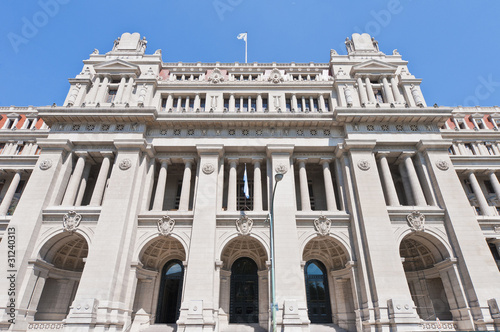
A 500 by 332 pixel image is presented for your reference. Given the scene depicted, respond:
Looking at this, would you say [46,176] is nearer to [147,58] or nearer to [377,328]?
[147,58]

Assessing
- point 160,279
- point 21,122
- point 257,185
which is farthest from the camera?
point 21,122

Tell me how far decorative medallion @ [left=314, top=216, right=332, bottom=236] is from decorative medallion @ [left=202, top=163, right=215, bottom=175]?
1126 cm

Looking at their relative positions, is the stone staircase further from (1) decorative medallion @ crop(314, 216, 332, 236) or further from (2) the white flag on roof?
(2) the white flag on roof

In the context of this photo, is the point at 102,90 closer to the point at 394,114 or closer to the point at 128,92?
the point at 128,92

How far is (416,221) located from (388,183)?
14.1 feet

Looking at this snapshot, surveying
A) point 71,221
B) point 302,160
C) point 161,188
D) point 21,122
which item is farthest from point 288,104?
point 21,122

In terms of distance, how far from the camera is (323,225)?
26656 mm

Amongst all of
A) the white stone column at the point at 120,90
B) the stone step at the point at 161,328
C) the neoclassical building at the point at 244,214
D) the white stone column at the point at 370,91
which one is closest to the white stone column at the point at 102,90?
the neoclassical building at the point at 244,214

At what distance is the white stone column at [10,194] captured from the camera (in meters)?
33.0

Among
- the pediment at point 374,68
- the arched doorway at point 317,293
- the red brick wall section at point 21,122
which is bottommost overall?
the arched doorway at point 317,293

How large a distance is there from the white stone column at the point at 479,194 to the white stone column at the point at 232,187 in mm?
29109

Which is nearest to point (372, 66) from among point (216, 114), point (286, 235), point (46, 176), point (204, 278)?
point (216, 114)

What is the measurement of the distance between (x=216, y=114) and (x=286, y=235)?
14466mm

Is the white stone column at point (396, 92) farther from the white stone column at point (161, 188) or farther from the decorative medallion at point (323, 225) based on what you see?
the white stone column at point (161, 188)
